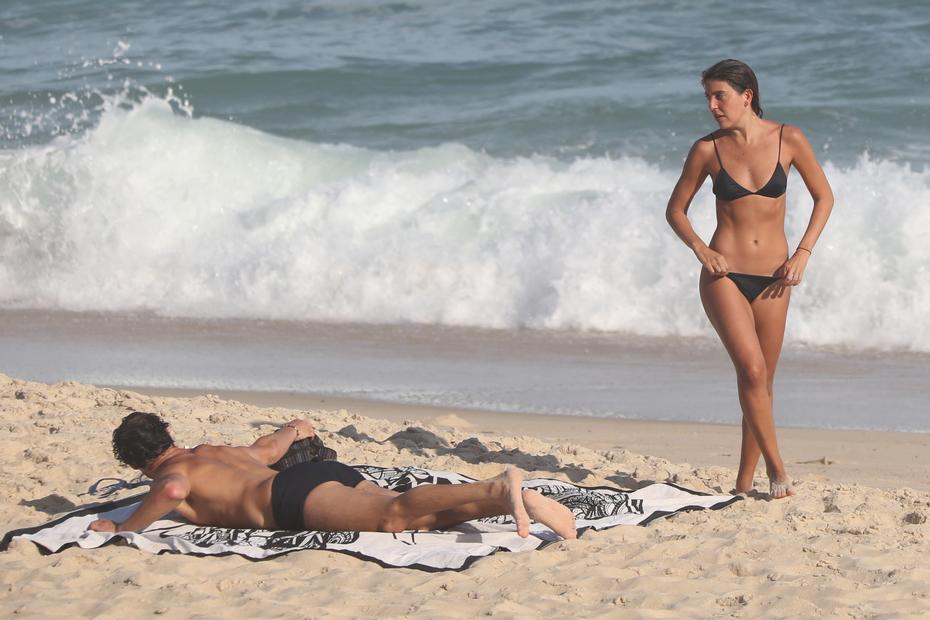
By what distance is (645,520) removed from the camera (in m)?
5.39

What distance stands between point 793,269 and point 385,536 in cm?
195

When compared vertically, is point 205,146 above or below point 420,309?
above

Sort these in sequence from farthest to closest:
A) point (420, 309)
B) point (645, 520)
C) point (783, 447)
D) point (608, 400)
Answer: point (420, 309) < point (608, 400) < point (783, 447) < point (645, 520)

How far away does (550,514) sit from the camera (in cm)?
494

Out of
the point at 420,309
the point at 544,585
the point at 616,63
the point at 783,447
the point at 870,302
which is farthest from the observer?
the point at 616,63

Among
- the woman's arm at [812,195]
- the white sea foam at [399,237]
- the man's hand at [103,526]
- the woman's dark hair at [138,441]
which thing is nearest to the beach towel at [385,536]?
the man's hand at [103,526]

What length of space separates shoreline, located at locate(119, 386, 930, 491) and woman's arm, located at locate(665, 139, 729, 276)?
152 centimetres

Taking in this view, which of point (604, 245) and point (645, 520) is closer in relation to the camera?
point (645, 520)

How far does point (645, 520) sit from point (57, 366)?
17.9ft

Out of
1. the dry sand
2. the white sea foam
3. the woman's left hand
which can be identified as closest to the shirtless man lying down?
the dry sand

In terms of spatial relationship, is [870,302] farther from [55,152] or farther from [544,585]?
[55,152]

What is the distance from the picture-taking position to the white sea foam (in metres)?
11.2

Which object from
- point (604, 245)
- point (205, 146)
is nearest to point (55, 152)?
point (205, 146)

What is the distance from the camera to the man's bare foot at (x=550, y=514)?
4.88 metres
